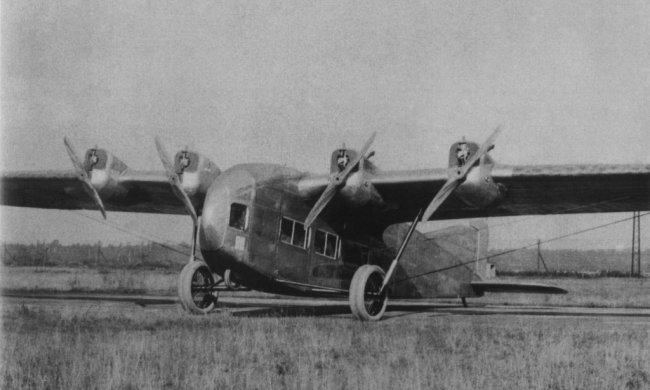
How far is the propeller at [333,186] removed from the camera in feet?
46.4

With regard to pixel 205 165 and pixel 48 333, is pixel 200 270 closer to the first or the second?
pixel 205 165

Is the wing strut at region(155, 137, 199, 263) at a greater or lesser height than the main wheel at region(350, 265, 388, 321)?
greater

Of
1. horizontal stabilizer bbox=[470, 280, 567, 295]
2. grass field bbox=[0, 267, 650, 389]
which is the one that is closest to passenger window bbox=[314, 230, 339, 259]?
grass field bbox=[0, 267, 650, 389]

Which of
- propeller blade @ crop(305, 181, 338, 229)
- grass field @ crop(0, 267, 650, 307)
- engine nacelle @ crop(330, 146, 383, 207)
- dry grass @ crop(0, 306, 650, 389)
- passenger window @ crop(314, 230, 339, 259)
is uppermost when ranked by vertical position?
engine nacelle @ crop(330, 146, 383, 207)

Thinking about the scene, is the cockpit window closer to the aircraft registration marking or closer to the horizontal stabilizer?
the aircraft registration marking

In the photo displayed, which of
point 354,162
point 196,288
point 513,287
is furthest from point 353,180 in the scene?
point 513,287

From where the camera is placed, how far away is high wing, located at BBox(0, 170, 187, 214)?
17.5 m

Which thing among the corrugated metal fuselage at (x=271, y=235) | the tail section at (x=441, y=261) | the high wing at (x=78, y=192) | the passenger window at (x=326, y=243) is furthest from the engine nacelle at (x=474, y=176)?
the high wing at (x=78, y=192)

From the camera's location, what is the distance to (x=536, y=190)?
15.5 metres

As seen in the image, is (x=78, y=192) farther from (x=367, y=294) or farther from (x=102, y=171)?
(x=367, y=294)

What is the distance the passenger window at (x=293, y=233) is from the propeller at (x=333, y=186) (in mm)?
515

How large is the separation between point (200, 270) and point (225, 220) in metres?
2.92

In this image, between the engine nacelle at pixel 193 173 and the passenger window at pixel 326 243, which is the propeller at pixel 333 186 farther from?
the engine nacelle at pixel 193 173

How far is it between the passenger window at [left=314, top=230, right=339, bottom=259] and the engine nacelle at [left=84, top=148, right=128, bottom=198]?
609cm
